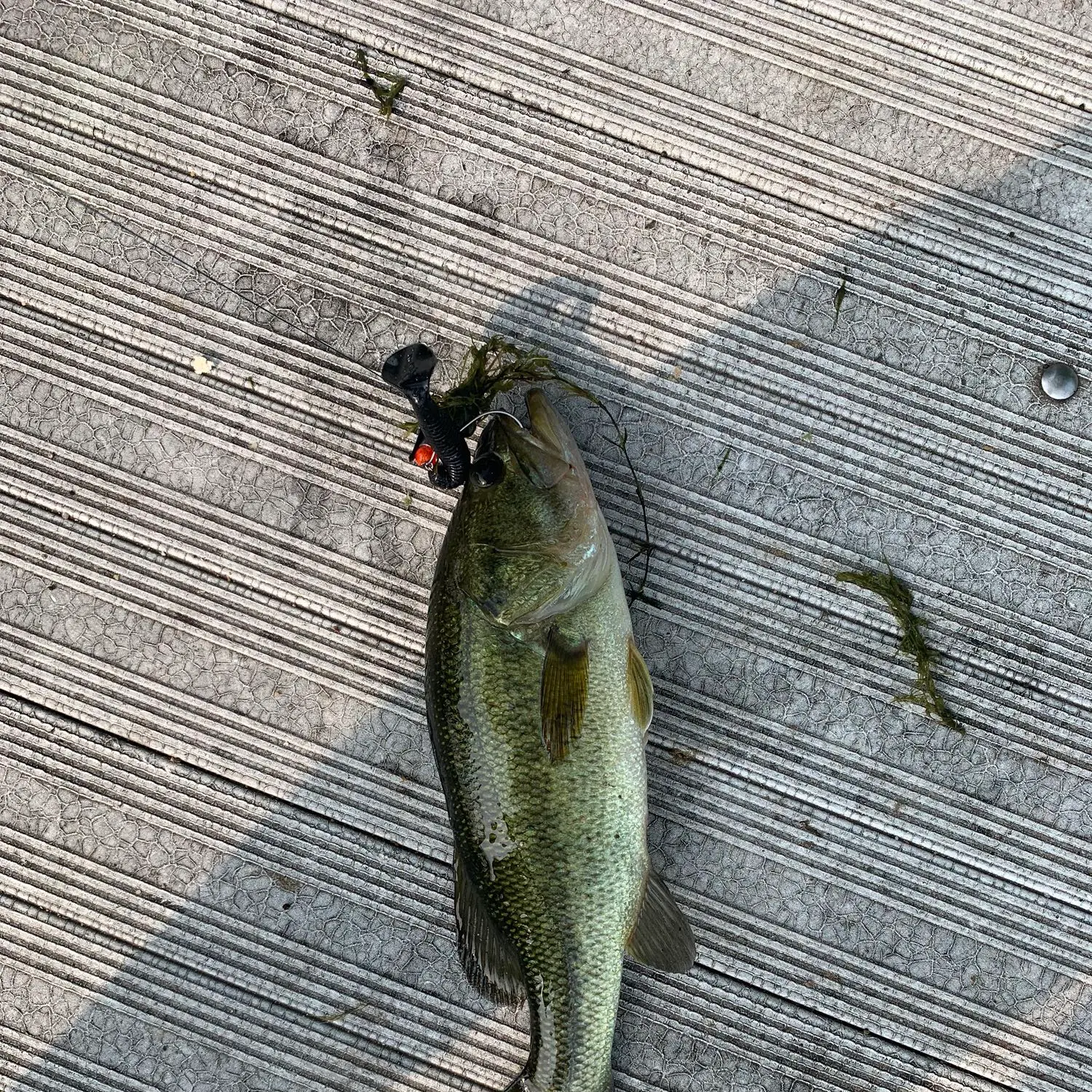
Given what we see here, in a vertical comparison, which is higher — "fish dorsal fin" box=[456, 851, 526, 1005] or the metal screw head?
the metal screw head

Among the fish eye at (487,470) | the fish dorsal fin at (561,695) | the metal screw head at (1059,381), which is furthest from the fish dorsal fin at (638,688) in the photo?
the metal screw head at (1059,381)

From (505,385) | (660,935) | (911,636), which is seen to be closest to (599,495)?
(505,385)

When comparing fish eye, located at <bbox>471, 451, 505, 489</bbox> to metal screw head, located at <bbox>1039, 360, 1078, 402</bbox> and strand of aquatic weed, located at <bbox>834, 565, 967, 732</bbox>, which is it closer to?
strand of aquatic weed, located at <bbox>834, 565, 967, 732</bbox>

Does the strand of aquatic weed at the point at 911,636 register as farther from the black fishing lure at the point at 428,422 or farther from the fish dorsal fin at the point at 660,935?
the black fishing lure at the point at 428,422

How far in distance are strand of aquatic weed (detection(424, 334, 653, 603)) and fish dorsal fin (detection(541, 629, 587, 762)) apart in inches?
13.4

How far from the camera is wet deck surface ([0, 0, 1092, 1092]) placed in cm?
205

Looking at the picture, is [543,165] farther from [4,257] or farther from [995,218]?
[4,257]

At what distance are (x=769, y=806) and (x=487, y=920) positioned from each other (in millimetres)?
731

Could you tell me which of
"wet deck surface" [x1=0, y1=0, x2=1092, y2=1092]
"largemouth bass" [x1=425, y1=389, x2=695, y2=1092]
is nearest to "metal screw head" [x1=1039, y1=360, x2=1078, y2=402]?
"wet deck surface" [x1=0, y1=0, x2=1092, y2=1092]

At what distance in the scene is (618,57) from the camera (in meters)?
2.07

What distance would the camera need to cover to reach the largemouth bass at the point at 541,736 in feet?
5.88

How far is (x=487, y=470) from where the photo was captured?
1804 millimetres

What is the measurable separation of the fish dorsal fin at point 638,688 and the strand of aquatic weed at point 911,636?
21.4 inches

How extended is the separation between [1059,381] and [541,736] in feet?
4.78
